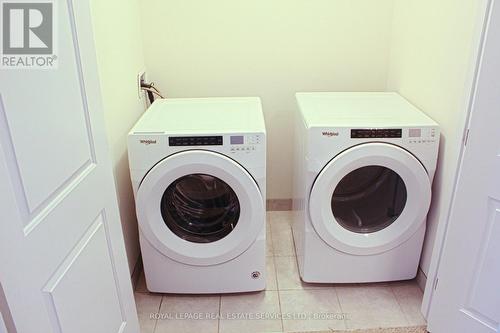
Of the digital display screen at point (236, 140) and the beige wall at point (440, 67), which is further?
the digital display screen at point (236, 140)

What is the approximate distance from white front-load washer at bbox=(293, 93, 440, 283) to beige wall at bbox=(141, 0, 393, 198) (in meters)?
0.32

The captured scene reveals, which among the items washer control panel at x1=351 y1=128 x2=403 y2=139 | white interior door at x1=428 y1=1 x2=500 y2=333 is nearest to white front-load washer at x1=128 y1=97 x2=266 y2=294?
washer control panel at x1=351 y1=128 x2=403 y2=139

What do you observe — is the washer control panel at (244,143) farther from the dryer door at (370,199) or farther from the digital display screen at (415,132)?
the digital display screen at (415,132)

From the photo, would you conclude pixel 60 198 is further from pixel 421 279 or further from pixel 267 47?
pixel 421 279

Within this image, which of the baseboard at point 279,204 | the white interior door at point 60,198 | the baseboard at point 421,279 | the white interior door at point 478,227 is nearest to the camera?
the white interior door at point 60,198

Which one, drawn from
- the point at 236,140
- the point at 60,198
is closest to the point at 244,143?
the point at 236,140

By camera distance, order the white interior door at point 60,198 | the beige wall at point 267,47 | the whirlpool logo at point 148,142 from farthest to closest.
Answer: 1. the beige wall at point 267,47
2. the whirlpool logo at point 148,142
3. the white interior door at point 60,198

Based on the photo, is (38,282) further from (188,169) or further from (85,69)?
(188,169)

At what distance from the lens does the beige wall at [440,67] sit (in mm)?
1519

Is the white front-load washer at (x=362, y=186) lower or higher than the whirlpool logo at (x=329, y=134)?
lower

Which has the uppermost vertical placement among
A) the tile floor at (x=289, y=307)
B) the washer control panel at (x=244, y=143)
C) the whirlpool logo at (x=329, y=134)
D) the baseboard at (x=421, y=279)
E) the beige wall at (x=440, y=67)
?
the beige wall at (x=440, y=67)

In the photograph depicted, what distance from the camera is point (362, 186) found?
6.48ft

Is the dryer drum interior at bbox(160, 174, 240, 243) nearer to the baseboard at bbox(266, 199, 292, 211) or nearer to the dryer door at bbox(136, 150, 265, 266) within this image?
the dryer door at bbox(136, 150, 265, 266)

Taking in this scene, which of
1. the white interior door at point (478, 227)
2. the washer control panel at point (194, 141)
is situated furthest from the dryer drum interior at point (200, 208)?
the white interior door at point (478, 227)
